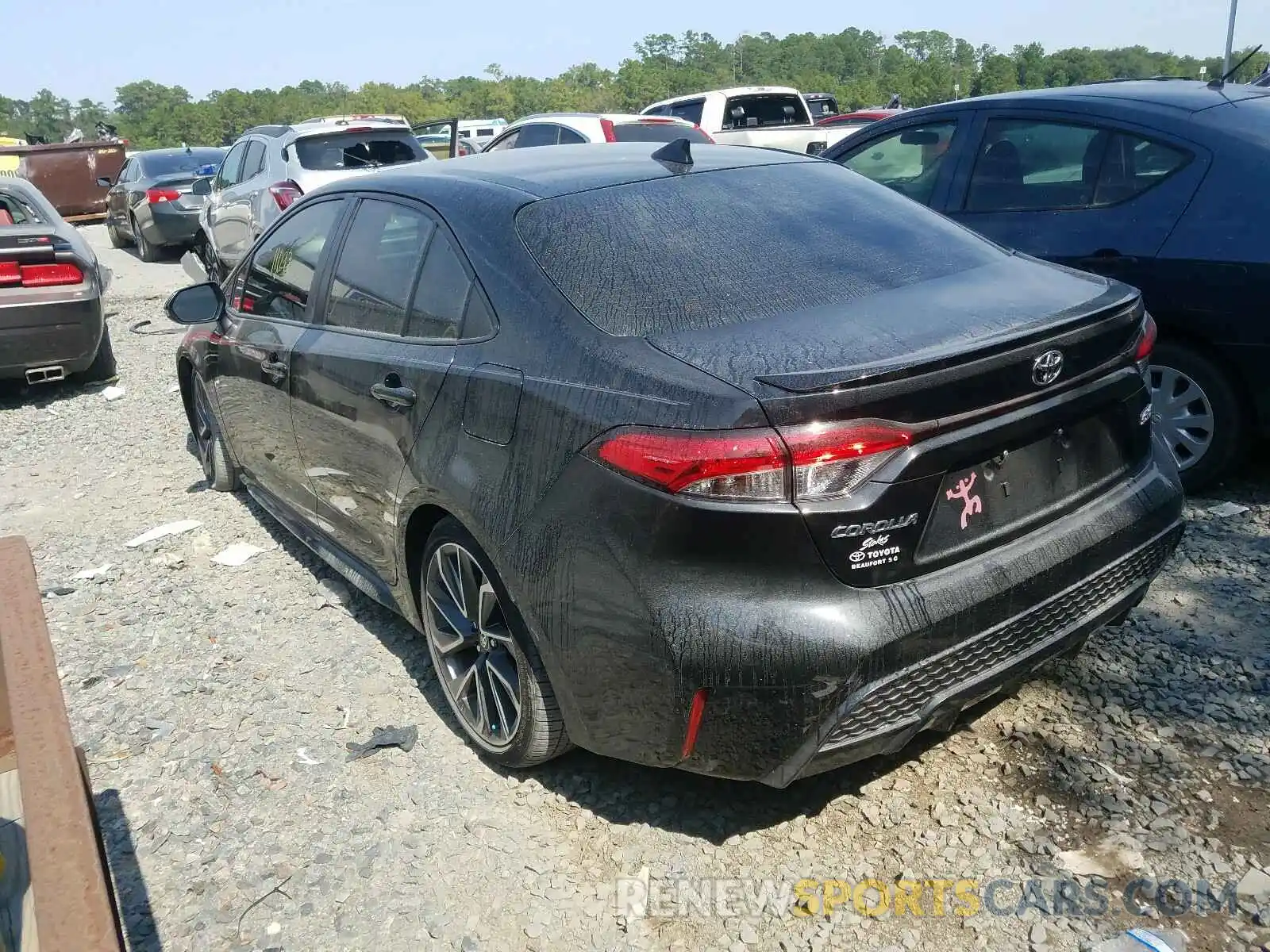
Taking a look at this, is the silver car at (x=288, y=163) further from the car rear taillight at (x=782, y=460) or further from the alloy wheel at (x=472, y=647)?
the car rear taillight at (x=782, y=460)

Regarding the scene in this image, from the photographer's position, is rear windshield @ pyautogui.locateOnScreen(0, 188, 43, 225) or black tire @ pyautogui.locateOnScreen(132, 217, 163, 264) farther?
black tire @ pyautogui.locateOnScreen(132, 217, 163, 264)

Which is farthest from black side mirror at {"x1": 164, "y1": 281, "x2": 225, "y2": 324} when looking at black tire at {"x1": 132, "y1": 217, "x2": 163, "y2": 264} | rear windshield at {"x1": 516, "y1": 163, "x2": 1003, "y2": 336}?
black tire at {"x1": 132, "y1": 217, "x2": 163, "y2": 264}

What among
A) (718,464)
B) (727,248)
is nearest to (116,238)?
(727,248)

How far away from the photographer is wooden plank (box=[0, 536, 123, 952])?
1.25m

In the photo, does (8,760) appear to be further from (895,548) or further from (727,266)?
(727,266)

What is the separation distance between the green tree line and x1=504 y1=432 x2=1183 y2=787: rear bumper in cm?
5996

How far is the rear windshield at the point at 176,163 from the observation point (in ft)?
54.0

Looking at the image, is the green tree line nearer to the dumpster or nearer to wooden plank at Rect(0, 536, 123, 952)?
the dumpster

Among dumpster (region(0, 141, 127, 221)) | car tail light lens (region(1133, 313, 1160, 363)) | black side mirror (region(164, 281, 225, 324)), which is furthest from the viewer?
dumpster (region(0, 141, 127, 221))

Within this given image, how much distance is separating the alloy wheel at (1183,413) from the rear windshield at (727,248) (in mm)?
1691

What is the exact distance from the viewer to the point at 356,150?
439 inches

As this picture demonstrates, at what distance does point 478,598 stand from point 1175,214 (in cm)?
338

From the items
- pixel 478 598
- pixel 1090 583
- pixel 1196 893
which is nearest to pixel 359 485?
pixel 478 598

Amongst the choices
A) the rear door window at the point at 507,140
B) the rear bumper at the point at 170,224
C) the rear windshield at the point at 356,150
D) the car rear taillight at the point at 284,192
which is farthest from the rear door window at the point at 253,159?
the rear bumper at the point at 170,224
